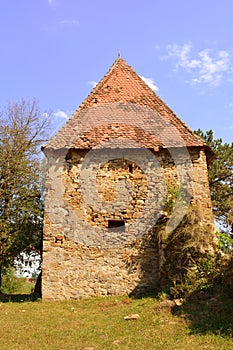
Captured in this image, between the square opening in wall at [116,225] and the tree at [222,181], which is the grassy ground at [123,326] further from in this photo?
the tree at [222,181]

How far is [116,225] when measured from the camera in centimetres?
Answer: 1046

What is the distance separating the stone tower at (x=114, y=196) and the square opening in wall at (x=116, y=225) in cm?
3

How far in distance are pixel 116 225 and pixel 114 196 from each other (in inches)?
34.6

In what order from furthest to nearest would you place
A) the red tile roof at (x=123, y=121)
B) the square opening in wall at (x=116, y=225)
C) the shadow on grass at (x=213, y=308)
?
the red tile roof at (x=123, y=121)
the square opening in wall at (x=116, y=225)
the shadow on grass at (x=213, y=308)

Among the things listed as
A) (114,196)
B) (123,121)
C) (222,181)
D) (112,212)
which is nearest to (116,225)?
(112,212)

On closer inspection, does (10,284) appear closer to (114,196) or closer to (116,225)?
(116,225)

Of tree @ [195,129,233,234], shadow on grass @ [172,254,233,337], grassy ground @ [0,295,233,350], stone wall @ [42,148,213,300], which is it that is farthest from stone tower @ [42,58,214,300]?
tree @ [195,129,233,234]

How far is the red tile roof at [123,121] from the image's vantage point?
10.9 m

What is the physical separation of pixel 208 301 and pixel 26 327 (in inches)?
148

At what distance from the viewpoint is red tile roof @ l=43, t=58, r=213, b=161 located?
1093 centimetres

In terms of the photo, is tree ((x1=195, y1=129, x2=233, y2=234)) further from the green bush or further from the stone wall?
the green bush

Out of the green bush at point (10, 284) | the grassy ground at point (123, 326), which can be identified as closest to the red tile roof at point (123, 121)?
the grassy ground at point (123, 326)

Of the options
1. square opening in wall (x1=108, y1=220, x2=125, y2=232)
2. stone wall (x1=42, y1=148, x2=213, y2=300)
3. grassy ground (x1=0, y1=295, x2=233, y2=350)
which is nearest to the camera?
grassy ground (x1=0, y1=295, x2=233, y2=350)

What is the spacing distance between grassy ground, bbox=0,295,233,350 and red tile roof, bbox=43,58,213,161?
15.9 ft
